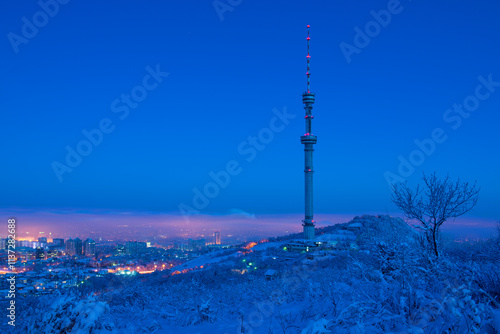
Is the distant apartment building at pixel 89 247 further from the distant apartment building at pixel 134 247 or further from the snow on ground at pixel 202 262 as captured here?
the distant apartment building at pixel 134 247

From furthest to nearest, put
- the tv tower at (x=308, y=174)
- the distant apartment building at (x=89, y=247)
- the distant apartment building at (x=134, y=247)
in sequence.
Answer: the tv tower at (x=308, y=174)
the distant apartment building at (x=134, y=247)
the distant apartment building at (x=89, y=247)

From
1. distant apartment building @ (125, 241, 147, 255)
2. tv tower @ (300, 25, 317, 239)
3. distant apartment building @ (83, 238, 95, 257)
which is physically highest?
tv tower @ (300, 25, 317, 239)

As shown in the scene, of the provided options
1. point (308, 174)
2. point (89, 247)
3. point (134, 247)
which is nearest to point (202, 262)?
point (89, 247)

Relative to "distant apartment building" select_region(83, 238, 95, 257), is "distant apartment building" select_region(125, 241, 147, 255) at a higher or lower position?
lower

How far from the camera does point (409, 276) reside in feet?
22.1

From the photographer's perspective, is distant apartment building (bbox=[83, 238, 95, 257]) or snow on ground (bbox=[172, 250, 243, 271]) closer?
snow on ground (bbox=[172, 250, 243, 271])

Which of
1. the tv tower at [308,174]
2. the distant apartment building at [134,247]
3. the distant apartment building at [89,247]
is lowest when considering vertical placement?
the distant apartment building at [134,247]

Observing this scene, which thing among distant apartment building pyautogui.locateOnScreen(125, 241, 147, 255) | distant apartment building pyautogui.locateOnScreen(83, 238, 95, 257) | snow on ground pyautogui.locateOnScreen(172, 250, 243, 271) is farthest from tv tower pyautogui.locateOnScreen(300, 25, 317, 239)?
distant apartment building pyautogui.locateOnScreen(83, 238, 95, 257)

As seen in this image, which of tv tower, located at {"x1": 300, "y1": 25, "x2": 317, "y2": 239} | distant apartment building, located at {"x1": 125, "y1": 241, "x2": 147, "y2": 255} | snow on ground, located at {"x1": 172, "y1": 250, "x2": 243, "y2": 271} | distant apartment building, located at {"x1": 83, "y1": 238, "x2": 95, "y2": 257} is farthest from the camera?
tv tower, located at {"x1": 300, "y1": 25, "x2": 317, "y2": 239}

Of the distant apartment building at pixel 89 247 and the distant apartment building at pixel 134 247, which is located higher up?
the distant apartment building at pixel 89 247

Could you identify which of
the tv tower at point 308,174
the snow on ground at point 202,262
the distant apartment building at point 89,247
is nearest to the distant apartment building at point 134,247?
the distant apartment building at point 89,247

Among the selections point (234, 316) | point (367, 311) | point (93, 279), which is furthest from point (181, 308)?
point (93, 279)

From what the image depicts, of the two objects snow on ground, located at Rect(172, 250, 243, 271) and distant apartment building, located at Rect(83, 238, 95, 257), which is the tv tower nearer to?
snow on ground, located at Rect(172, 250, 243, 271)

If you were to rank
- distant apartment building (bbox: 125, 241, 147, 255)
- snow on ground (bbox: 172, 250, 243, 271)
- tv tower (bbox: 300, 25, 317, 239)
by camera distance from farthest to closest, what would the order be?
tv tower (bbox: 300, 25, 317, 239)
distant apartment building (bbox: 125, 241, 147, 255)
snow on ground (bbox: 172, 250, 243, 271)
